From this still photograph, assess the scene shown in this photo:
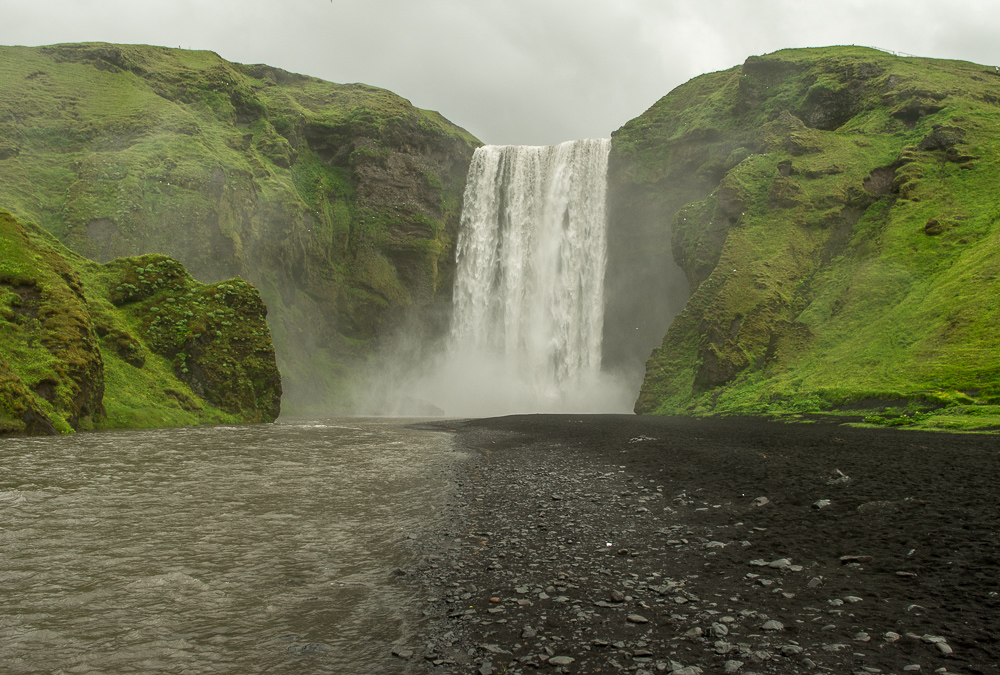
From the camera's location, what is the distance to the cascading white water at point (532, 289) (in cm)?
5116

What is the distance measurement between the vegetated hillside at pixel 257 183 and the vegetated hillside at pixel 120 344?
16.2m

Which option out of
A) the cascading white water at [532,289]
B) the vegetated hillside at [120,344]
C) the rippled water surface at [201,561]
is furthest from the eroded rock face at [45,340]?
the cascading white water at [532,289]

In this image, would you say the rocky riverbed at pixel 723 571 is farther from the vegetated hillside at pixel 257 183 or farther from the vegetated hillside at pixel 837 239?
the vegetated hillside at pixel 257 183

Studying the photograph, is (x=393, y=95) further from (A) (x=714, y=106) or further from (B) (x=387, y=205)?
(A) (x=714, y=106)

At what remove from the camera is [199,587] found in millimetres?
5848

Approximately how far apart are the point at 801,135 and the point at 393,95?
50.2m

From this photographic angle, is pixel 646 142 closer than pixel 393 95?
Yes

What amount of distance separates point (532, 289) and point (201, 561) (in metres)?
48.9

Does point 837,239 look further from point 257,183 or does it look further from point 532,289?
point 257,183

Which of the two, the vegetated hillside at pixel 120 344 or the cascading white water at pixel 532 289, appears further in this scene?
the cascading white water at pixel 532 289

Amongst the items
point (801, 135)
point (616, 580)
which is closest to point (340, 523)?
point (616, 580)

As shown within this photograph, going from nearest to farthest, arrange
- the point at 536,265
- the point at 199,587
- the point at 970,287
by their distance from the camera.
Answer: the point at 199,587 → the point at 970,287 → the point at 536,265

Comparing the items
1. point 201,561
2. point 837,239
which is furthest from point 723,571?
point 837,239

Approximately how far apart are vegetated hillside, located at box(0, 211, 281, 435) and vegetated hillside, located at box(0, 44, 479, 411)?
16194 mm
